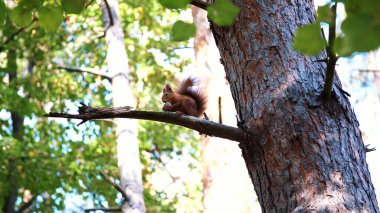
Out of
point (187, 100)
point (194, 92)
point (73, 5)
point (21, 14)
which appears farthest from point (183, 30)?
point (194, 92)

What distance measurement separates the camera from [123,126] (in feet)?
24.8

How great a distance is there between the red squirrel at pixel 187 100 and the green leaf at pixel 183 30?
3.65 meters

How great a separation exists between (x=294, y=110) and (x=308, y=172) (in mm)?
239

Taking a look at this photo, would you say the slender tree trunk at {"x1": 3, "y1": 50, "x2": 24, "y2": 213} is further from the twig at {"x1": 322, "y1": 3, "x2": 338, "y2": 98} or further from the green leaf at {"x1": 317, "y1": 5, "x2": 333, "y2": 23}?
the green leaf at {"x1": 317, "y1": 5, "x2": 333, "y2": 23}

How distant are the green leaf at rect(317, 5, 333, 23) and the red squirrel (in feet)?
Answer: 12.8

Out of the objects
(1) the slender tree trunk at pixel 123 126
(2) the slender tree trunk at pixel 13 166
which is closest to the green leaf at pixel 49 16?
(1) the slender tree trunk at pixel 123 126

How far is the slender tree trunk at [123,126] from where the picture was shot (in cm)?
695

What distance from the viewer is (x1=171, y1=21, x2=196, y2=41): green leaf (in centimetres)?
149

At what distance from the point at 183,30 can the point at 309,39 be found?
384 mm

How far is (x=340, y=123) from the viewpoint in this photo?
2.18m

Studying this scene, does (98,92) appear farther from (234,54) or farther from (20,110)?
(234,54)

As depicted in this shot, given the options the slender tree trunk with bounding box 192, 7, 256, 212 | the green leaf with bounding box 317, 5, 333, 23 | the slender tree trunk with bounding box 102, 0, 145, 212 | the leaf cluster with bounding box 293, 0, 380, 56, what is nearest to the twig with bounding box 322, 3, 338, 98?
the green leaf with bounding box 317, 5, 333, 23

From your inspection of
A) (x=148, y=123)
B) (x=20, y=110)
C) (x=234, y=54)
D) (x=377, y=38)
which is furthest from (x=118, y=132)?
(x=377, y=38)

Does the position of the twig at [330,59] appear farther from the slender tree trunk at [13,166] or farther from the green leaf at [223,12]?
the slender tree trunk at [13,166]
